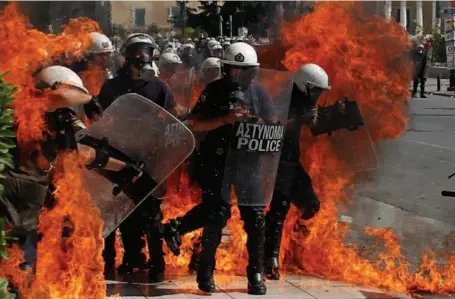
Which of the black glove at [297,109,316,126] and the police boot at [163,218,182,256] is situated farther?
the black glove at [297,109,316,126]

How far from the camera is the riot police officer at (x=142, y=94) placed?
20.1 feet

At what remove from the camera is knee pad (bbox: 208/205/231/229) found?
5.71 metres

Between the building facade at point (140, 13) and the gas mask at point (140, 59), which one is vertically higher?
the building facade at point (140, 13)

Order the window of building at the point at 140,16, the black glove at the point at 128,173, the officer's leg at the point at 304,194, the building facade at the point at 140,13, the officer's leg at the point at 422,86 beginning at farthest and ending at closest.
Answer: the window of building at the point at 140,16 < the building facade at the point at 140,13 < the officer's leg at the point at 422,86 < the officer's leg at the point at 304,194 < the black glove at the point at 128,173

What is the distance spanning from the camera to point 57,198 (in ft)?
15.9

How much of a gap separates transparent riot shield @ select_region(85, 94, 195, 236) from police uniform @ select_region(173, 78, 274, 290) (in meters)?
0.45

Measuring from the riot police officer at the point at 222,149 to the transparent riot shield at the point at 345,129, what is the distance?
33.3 inches

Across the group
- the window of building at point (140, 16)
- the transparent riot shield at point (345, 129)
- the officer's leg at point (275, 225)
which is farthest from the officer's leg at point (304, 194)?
the window of building at point (140, 16)

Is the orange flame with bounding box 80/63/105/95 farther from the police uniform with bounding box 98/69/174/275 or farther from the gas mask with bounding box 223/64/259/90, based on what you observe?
the gas mask with bounding box 223/64/259/90

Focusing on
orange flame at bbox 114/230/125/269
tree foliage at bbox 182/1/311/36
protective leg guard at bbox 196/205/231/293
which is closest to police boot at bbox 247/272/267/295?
protective leg guard at bbox 196/205/231/293

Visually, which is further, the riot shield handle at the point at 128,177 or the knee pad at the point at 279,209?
the knee pad at the point at 279,209

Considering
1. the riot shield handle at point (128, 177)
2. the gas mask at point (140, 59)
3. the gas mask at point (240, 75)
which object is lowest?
the riot shield handle at point (128, 177)

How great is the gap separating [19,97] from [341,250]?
3.06m

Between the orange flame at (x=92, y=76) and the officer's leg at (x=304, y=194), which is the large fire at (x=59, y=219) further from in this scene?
the orange flame at (x=92, y=76)
